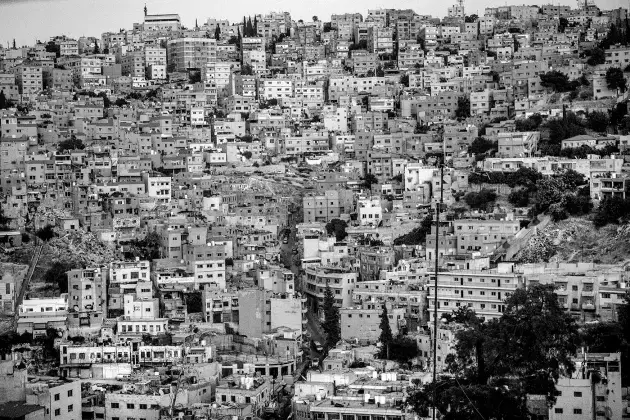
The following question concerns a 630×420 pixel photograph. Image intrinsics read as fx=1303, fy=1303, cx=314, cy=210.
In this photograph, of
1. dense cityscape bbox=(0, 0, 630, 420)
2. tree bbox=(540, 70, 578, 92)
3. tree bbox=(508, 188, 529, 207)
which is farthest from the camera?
tree bbox=(540, 70, 578, 92)

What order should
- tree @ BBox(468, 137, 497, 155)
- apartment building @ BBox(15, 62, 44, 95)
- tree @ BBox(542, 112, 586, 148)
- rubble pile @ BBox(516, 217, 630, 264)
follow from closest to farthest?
rubble pile @ BBox(516, 217, 630, 264) → tree @ BBox(542, 112, 586, 148) → tree @ BBox(468, 137, 497, 155) → apartment building @ BBox(15, 62, 44, 95)

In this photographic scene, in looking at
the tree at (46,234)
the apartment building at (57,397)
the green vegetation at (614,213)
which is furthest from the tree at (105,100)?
the apartment building at (57,397)

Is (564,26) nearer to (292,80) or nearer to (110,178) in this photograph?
(292,80)

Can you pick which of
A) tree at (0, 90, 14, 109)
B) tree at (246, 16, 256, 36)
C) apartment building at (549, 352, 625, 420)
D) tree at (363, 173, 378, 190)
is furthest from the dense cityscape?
tree at (246, 16, 256, 36)

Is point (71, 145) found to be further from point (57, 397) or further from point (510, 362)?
point (510, 362)

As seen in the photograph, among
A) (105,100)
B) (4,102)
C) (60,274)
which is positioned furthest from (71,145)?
(60,274)

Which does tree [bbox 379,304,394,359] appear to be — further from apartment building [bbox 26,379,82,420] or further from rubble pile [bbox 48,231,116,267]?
rubble pile [bbox 48,231,116,267]

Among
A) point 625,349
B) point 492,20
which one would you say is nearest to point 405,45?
point 492,20
